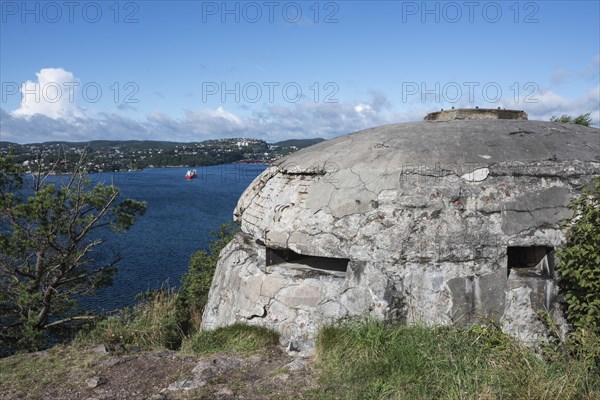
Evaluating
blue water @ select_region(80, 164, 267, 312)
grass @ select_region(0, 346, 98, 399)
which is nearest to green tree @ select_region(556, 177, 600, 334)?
grass @ select_region(0, 346, 98, 399)

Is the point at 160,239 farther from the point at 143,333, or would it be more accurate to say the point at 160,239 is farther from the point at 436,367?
the point at 436,367

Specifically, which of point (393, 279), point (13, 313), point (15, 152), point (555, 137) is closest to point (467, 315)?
point (393, 279)

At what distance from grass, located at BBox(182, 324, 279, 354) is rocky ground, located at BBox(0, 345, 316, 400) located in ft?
0.43

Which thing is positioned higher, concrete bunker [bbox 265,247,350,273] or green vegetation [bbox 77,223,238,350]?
concrete bunker [bbox 265,247,350,273]

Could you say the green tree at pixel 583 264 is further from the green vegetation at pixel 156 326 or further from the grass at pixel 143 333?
the grass at pixel 143 333

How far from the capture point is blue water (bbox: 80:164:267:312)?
17375 millimetres

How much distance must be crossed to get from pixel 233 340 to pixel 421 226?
2.16 metres

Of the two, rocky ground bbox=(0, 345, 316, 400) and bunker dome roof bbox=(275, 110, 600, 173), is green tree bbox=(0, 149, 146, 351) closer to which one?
rocky ground bbox=(0, 345, 316, 400)

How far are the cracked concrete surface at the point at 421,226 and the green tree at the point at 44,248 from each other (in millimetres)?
5027

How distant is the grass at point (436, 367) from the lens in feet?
10.2

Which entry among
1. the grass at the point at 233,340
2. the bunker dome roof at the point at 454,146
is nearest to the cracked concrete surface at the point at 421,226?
the bunker dome roof at the point at 454,146

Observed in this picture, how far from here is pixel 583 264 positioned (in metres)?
4.12

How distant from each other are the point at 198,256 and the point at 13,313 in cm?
357

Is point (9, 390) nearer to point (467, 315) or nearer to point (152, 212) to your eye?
point (467, 315)
